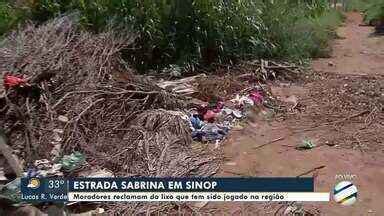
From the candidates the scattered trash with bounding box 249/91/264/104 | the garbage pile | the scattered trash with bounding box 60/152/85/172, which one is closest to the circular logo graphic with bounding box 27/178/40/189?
the garbage pile

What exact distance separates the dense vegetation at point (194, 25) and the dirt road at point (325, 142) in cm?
87

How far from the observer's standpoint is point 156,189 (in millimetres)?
3248

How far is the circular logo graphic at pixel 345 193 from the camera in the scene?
12.5 feet

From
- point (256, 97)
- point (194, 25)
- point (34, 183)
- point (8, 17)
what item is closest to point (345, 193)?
point (256, 97)

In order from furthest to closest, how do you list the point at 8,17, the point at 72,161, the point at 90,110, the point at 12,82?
1. the point at 8,17
2. the point at 90,110
3. the point at 12,82
4. the point at 72,161

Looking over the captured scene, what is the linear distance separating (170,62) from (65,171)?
10.9ft

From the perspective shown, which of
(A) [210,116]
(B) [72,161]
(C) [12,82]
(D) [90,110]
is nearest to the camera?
(B) [72,161]

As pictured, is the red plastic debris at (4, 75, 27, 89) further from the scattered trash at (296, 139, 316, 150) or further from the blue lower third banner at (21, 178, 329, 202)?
the scattered trash at (296, 139, 316, 150)

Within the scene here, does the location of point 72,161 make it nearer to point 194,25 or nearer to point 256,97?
point 256,97

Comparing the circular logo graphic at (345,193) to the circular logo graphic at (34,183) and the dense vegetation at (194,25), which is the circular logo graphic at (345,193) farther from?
the dense vegetation at (194,25)

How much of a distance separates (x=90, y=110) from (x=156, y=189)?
167 cm

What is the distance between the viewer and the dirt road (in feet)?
12.6

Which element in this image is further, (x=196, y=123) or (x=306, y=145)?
(x=196, y=123)

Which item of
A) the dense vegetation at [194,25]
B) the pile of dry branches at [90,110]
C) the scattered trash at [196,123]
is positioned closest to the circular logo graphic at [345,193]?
the pile of dry branches at [90,110]
